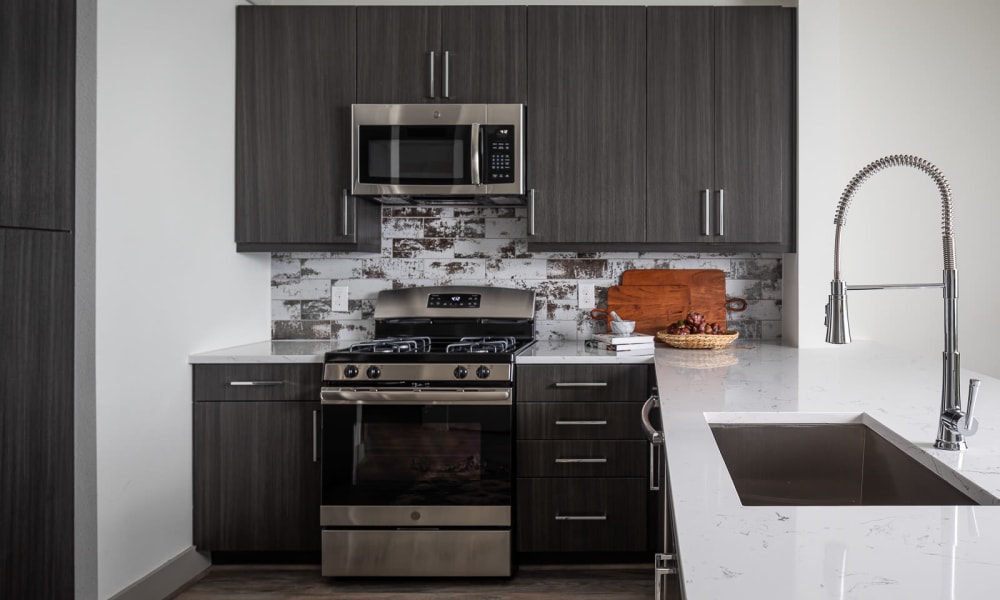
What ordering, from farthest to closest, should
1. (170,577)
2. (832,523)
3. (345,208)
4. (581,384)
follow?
(345,208) → (581,384) → (170,577) → (832,523)

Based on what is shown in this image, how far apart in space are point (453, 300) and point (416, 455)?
34.9 inches

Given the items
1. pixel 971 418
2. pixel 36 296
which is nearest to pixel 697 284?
pixel 971 418

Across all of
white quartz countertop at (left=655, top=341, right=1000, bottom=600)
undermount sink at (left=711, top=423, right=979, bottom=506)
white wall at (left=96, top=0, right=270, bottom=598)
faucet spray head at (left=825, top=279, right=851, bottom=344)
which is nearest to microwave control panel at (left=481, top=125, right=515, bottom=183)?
white wall at (left=96, top=0, right=270, bottom=598)

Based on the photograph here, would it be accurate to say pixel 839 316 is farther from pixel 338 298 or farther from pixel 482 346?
pixel 338 298

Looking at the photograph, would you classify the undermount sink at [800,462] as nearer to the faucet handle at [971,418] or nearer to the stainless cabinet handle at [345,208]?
the faucet handle at [971,418]

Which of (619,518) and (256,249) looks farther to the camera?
(256,249)

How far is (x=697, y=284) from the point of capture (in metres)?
3.38

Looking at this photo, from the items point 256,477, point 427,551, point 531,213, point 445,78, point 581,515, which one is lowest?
Result: point 427,551

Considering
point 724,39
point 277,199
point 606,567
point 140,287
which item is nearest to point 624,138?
point 724,39

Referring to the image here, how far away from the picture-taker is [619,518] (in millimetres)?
2783

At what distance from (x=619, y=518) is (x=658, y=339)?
2.81ft

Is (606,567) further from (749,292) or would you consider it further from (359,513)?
(749,292)

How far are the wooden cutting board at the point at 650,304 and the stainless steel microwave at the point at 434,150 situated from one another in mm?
750

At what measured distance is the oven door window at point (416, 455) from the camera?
269 centimetres
